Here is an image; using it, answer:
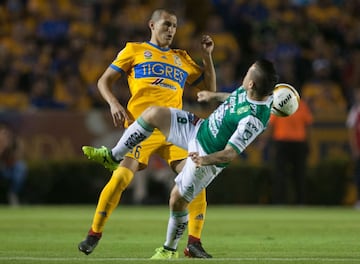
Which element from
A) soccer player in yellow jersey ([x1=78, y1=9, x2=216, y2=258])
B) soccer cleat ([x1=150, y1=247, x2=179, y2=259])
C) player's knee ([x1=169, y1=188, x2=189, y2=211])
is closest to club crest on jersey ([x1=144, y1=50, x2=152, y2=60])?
soccer player in yellow jersey ([x1=78, y1=9, x2=216, y2=258])

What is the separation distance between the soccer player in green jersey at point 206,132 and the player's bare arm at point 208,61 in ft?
2.39

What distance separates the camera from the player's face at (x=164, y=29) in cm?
1090

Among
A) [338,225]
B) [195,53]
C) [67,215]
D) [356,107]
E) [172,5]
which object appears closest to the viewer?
[338,225]

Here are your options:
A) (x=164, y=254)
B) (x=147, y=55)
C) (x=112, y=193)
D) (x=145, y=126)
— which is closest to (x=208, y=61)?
(x=147, y=55)

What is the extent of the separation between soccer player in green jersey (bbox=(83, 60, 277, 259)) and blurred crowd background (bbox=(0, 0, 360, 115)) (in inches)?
443

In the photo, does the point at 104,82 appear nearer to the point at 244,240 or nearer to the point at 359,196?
the point at 244,240

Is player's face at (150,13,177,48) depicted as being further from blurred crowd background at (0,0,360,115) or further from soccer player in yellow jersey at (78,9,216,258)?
blurred crowd background at (0,0,360,115)

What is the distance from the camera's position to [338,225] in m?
15.4

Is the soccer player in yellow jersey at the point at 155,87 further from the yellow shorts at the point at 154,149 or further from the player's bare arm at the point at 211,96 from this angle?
the player's bare arm at the point at 211,96

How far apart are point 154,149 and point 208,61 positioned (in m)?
1.12

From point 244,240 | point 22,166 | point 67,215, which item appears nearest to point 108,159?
point 244,240

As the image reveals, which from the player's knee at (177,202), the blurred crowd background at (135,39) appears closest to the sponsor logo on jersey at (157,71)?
the player's knee at (177,202)

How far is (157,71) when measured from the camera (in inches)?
432

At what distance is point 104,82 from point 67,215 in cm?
756
